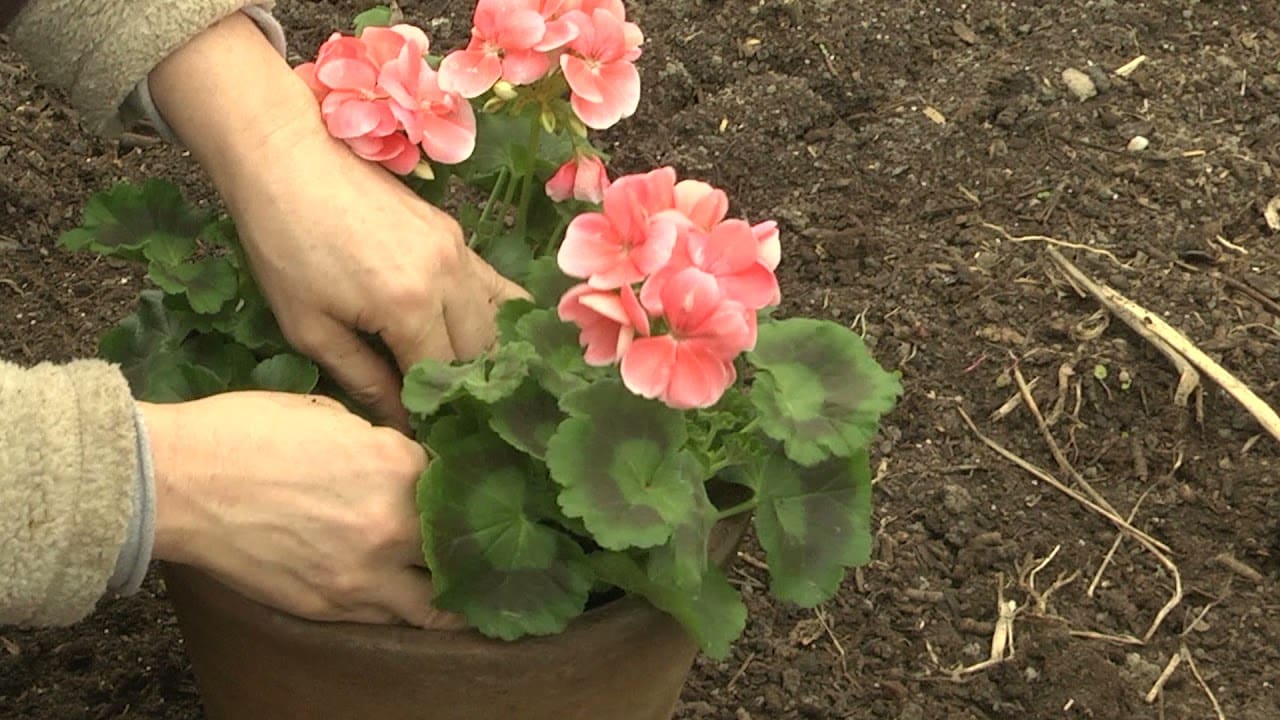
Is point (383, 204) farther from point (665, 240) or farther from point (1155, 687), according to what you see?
point (1155, 687)

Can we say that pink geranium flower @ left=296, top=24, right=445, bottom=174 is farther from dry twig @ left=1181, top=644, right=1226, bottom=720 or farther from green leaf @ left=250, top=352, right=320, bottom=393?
dry twig @ left=1181, top=644, right=1226, bottom=720

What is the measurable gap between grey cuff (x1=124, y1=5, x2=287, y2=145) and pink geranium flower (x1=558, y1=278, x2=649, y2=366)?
0.42 meters

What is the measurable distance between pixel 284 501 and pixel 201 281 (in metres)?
0.27

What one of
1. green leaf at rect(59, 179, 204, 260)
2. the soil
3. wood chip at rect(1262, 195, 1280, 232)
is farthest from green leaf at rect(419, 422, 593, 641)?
wood chip at rect(1262, 195, 1280, 232)

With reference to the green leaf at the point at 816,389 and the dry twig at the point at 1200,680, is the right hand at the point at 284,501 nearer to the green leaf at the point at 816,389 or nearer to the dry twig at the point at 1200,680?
the green leaf at the point at 816,389

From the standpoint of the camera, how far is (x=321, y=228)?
1.14 m

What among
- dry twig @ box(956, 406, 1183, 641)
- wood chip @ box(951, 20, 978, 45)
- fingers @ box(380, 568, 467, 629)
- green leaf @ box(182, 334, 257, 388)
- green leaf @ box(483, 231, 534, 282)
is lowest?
dry twig @ box(956, 406, 1183, 641)

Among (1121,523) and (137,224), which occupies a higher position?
(137,224)

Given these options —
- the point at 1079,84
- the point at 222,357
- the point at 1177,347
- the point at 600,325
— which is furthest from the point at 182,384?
the point at 1079,84

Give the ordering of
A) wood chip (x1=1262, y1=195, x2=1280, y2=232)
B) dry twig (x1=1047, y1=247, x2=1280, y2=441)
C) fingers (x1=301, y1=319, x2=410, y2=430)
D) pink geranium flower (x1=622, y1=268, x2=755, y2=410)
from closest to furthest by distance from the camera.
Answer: pink geranium flower (x1=622, y1=268, x2=755, y2=410)
fingers (x1=301, y1=319, x2=410, y2=430)
dry twig (x1=1047, y1=247, x2=1280, y2=441)
wood chip (x1=1262, y1=195, x2=1280, y2=232)

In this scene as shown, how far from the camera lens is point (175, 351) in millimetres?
1292

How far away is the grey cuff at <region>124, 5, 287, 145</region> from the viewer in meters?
1.25

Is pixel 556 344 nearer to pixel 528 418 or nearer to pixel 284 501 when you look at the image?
pixel 528 418

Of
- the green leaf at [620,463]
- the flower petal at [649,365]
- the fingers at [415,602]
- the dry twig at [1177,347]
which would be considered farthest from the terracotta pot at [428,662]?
the dry twig at [1177,347]
